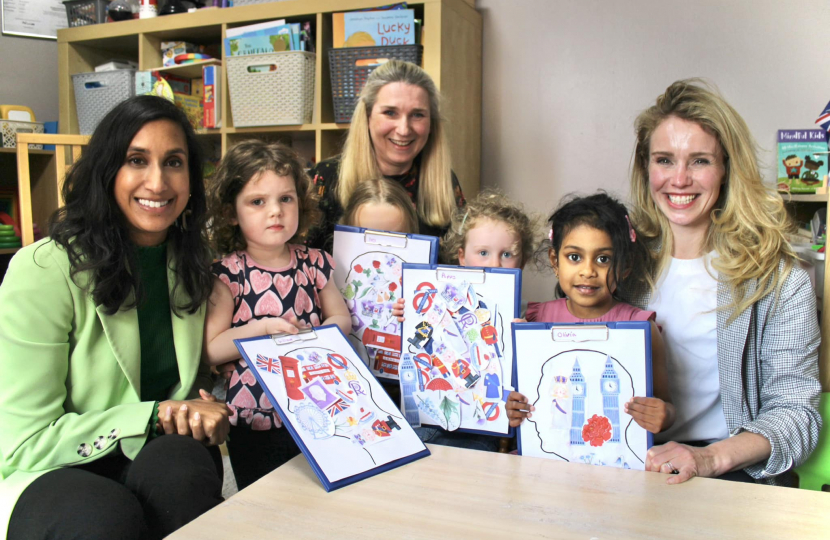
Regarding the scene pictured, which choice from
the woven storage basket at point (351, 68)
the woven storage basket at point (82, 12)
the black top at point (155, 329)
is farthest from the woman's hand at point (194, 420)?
the woven storage basket at point (82, 12)

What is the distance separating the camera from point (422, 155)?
2191mm

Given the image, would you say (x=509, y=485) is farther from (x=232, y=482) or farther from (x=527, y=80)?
(x=527, y=80)

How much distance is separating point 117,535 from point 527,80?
8.96ft

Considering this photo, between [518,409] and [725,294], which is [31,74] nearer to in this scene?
[518,409]

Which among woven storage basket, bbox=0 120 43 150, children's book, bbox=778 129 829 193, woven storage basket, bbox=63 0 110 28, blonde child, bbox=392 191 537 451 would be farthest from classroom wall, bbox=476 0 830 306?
woven storage basket, bbox=0 120 43 150

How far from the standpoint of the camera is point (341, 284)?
Answer: 1703 millimetres

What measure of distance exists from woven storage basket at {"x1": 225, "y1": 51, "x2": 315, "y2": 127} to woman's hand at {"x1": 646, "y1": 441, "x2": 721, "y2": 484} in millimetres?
2345

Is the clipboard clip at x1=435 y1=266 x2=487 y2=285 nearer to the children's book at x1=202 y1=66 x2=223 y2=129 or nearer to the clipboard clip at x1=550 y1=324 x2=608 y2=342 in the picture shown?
the clipboard clip at x1=550 y1=324 x2=608 y2=342

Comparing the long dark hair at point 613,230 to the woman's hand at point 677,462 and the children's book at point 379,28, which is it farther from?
the children's book at point 379,28

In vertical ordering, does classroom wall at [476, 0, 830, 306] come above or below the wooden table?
above

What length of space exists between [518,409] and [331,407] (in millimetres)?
372

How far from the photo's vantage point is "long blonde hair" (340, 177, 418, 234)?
1.85m

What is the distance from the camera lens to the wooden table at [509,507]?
0.93m

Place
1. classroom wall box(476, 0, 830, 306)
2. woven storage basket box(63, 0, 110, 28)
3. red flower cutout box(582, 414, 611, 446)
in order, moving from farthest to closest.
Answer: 1. woven storage basket box(63, 0, 110, 28)
2. classroom wall box(476, 0, 830, 306)
3. red flower cutout box(582, 414, 611, 446)
